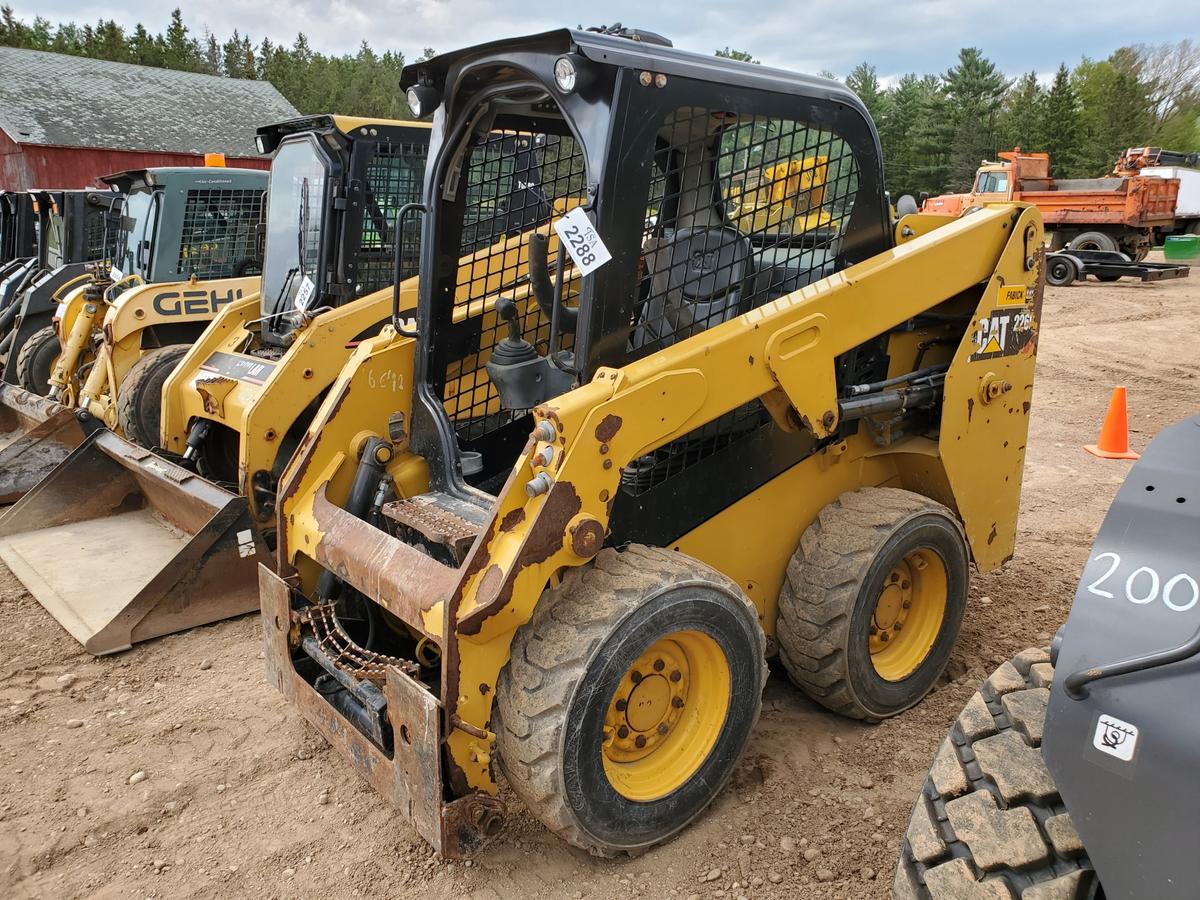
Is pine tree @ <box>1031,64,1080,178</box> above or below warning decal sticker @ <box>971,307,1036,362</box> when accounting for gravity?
above

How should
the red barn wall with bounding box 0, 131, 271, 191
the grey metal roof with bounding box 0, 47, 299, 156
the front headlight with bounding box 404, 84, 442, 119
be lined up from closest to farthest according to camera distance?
1. the front headlight with bounding box 404, 84, 442, 119
2. the red barn wall with bounding box 0, 131, 271, 191
3. the grey metal roof with bounding box 0, 47, 299, 156

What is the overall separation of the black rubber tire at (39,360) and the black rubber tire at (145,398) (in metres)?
3.26

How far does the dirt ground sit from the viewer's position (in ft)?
9.14

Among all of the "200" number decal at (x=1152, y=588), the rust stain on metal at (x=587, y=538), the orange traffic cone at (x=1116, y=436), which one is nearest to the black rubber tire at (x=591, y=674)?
the rust stain on metal at (x=587, y=538)

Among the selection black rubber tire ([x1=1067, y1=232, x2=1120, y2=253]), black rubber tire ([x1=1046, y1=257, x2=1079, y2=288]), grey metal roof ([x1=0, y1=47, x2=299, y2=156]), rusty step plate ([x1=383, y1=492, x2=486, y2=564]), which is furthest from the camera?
grey metal roof ([x1=0, y1=47, x2=299, y2=156])

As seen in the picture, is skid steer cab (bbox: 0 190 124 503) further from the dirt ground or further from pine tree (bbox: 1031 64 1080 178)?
pine tree (bbox: 1031 64 1080 178)

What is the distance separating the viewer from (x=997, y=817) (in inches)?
69.4

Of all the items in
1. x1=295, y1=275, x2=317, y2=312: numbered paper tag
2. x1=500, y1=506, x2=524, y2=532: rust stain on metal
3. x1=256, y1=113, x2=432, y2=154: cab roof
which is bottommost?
x1=500, y1=506, x2=524, y2=532: rust stain on metal

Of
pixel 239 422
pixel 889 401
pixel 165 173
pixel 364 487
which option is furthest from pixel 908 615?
pixel 165 173

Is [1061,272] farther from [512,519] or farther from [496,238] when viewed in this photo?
[512,519]

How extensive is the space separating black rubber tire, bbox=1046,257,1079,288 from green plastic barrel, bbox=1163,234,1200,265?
5.43 metres

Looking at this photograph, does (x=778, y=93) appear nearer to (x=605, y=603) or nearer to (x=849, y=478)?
(x=849, y=478)

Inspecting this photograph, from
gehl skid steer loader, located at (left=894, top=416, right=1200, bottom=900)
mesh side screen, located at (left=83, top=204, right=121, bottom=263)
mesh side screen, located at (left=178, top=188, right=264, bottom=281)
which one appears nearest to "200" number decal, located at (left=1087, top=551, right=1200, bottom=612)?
gehl skid steer loader, located at (left=894, top=416, right=1200, bottom=900)

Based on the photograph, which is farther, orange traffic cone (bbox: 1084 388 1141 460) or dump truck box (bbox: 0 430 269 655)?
orange traffic cone (bbox: 1084 388 1141 460)
